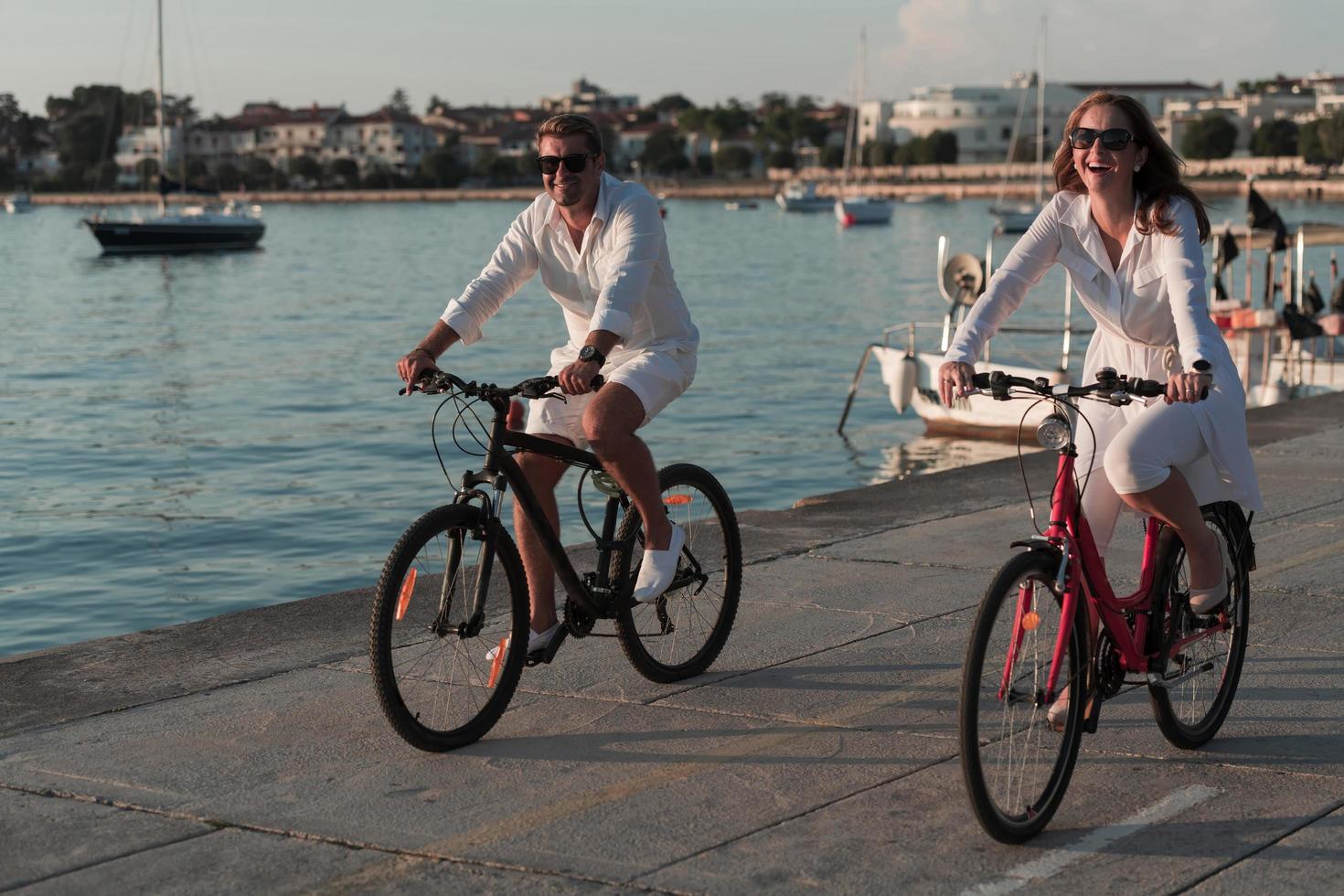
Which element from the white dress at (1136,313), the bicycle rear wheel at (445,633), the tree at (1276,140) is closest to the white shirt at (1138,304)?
the white dress at (1136,313)

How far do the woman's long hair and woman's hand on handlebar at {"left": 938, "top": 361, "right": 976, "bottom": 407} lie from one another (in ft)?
2.37

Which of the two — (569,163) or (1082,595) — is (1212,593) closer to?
(1082,595)

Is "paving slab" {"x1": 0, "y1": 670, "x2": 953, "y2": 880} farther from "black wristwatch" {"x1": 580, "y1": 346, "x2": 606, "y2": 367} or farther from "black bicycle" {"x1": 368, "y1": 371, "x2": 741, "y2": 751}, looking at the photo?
"black wristwatch" {"x1": 580, "y1": 346, "x2": 606, "y2": 367}

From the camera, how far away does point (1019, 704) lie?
14.9 ft

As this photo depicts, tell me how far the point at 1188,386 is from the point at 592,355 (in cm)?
169

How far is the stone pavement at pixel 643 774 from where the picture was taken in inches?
169

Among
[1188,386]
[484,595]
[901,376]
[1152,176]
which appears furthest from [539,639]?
[901,376]

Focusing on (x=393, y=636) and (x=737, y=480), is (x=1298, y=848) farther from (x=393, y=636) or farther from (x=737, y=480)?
(x=737, y=480)

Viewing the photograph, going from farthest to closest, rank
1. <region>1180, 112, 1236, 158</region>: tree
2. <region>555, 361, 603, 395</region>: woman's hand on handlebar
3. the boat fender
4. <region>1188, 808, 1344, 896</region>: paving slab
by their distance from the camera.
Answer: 1. <region>1180, 112, 1236, 158</region>: tree
2. the boat fender
3. <region>555, 361, 603, 395</region>: woman's hand on handlebar
4. <region>1188, 808, 1344, 896</region>: paving slab

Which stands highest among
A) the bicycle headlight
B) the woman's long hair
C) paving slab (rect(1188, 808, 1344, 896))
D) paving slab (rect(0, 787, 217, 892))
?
the woman's long hair

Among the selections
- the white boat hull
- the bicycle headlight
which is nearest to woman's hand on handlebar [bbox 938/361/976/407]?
the bicycle headlight

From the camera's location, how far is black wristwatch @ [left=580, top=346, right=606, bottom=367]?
516cm

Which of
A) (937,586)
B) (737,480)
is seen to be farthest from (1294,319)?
(937,586)

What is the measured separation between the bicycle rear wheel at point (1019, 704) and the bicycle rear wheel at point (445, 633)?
152 cm
